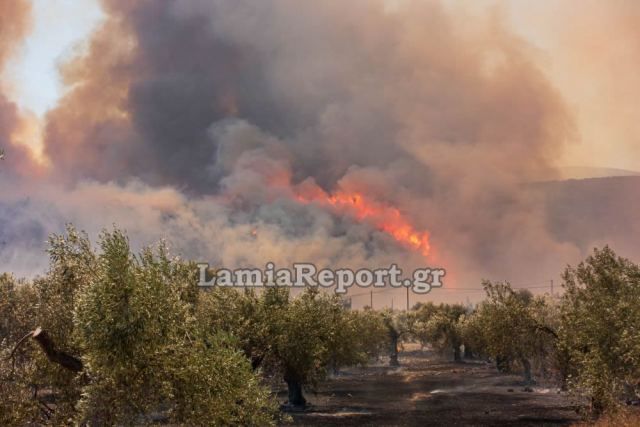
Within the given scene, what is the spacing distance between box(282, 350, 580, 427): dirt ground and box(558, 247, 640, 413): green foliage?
10538mm

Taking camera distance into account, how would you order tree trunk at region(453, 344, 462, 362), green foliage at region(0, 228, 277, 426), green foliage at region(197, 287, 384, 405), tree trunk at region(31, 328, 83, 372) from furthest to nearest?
tree trunk at region(453, 344, 462, 362)
green foliage at region(197, 287, 384, 405)
tree trunk at region(31, 328, 83, 372)
green foliage at region(0, 228, 277, 426)

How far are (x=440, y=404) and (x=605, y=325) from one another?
40.5 metres

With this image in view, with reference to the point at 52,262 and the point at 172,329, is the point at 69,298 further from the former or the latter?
the point at 172,329

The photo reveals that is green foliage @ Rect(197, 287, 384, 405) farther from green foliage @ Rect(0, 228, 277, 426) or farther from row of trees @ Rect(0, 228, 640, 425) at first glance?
green foliage @ Rect(0, 228, 277, 426)

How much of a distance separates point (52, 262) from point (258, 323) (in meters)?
32.6

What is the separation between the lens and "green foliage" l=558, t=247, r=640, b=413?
142 feet

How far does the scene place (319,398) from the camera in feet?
301

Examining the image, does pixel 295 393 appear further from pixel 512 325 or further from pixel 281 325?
pixel 512 325

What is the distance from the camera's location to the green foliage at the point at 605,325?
43.3 m

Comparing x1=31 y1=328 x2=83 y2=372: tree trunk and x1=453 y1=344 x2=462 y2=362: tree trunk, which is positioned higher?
x1=31 y1=328 x2=83 y2=372: tree trunk

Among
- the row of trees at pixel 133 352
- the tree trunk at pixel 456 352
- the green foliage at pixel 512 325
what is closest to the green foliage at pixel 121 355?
the row of trees at pixel 133 352

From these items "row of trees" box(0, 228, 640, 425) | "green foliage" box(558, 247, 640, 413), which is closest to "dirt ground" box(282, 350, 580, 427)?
"green foliage" box(558, 247, 640, 413)

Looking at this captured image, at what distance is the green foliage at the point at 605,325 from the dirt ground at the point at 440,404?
1054cm

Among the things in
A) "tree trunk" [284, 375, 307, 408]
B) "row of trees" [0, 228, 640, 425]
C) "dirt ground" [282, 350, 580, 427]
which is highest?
"row of trees" [0, 228, 640, 425]
